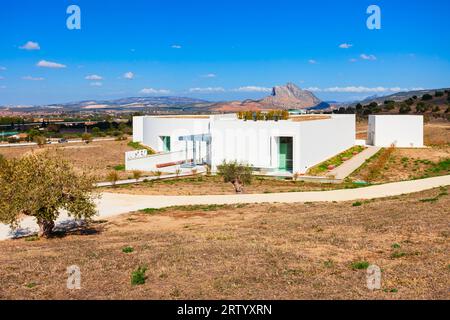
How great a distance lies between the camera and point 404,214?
707 inches

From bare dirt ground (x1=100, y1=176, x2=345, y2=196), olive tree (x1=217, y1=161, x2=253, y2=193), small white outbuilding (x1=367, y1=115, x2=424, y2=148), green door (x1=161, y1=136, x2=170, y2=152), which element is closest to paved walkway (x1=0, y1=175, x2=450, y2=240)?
bare dirt ground (x1=100, y1=176, x2=345, y2=196)

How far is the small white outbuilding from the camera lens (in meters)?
56.5

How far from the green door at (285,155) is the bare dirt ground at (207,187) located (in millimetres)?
3264

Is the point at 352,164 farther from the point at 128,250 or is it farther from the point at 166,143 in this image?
the point at 128,250

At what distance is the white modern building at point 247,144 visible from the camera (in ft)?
128

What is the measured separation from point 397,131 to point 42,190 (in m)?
49.7

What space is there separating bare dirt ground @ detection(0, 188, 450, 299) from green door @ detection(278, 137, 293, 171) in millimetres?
19309

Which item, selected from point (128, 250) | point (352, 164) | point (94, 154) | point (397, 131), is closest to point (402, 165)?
point (352, 164)

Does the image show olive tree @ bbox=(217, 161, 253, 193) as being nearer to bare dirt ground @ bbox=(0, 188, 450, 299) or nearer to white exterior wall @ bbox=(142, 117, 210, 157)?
bare dirt ground @ bbox=(0, 188, 450, 299)

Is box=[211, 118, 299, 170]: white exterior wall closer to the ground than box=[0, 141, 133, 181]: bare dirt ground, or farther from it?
farther from it

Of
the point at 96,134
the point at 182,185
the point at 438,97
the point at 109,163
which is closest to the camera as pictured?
the point at 182,185
